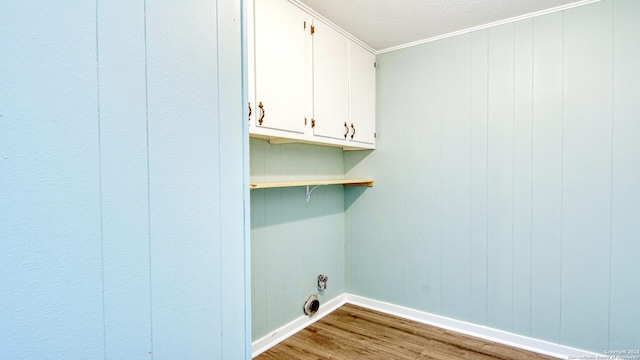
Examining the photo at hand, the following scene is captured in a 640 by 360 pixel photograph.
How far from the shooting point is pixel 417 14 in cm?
221

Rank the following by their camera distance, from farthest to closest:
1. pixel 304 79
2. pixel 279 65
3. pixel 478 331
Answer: pixel 478 331
pixel 304 79
pixel 279 65

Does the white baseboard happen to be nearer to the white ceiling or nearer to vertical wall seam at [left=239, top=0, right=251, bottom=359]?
vertical wall seam at [left=239, top=0, right=251, bottom=359]

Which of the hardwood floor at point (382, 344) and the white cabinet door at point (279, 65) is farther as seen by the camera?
the hardwood floor at point (382, 344)

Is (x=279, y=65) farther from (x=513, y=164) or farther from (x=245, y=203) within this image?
(x=513, y=164)

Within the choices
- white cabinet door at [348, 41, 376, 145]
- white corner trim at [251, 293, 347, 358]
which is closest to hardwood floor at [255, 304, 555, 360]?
white corner trim at [251, 293, 347, 358]

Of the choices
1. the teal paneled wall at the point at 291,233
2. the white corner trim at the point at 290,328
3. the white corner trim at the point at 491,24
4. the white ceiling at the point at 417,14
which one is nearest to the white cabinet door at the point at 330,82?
the white ceiling at the point at 417,14

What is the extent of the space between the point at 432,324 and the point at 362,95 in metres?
1.98

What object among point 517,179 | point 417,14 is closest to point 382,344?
point 517,179

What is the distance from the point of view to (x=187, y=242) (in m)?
0.80

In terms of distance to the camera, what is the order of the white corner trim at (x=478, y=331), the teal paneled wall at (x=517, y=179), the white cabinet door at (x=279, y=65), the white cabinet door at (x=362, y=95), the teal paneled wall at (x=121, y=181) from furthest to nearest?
the white cabinet door at (x=362, y=95)
the white corner trim at (x=478, y=331)
the teal paneled wall at (x=517, y=179)
the white cabinet door at (x=279, y=65)
the teal paneled wall at (x=121, y=181)

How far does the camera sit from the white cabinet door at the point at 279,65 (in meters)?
1.81

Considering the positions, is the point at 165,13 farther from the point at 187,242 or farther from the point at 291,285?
the point at 291,285

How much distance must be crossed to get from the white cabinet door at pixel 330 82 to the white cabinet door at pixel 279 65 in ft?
0.46

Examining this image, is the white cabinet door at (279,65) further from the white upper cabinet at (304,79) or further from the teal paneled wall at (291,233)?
the teal paneled wall at (291,233)
